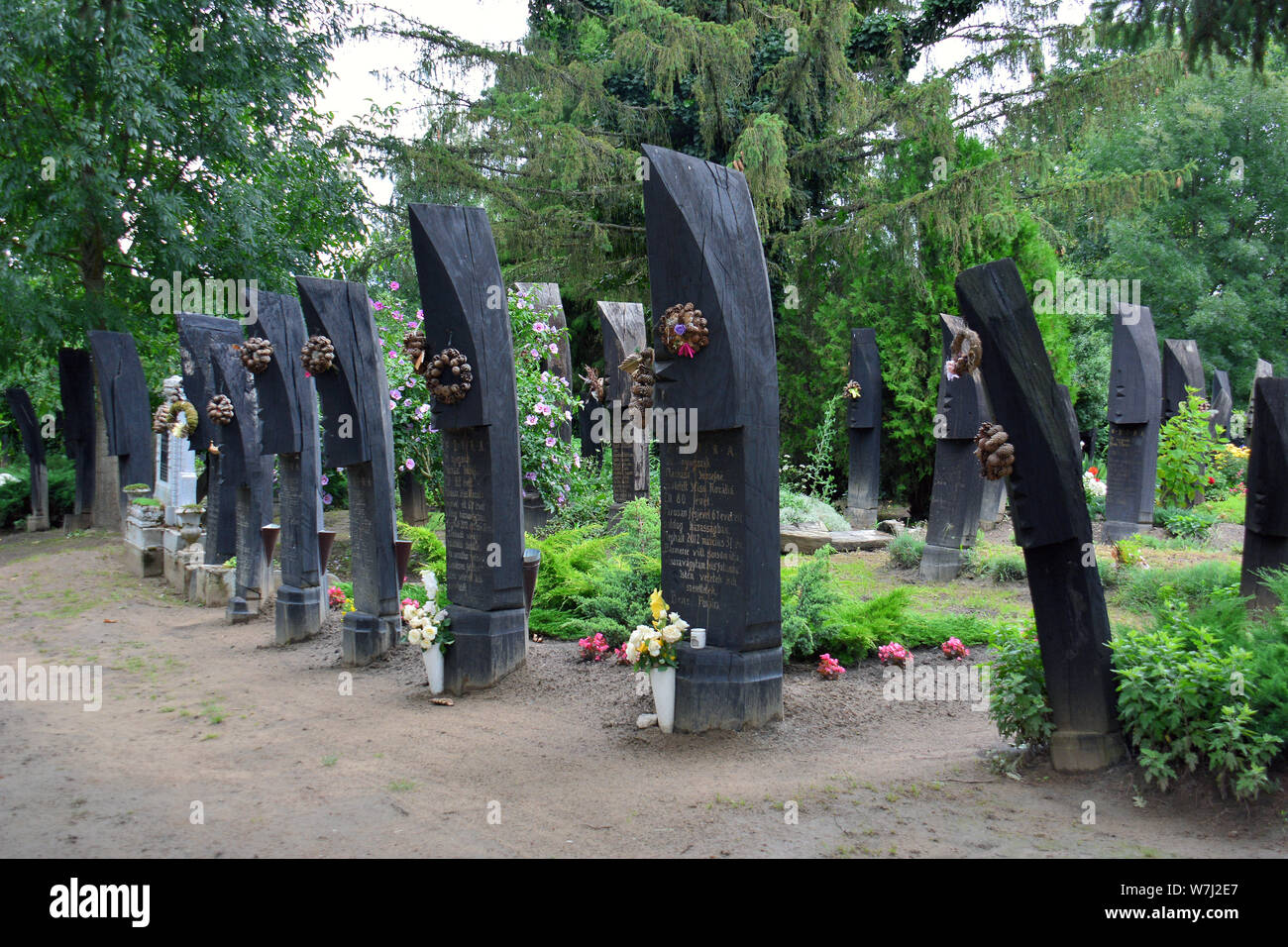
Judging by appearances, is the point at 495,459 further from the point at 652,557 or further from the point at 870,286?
the point at 870,286

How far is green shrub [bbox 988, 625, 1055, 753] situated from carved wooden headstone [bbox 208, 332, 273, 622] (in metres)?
7.51

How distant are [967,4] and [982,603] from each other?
1283cm

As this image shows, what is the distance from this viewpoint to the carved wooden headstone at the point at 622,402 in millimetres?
12656

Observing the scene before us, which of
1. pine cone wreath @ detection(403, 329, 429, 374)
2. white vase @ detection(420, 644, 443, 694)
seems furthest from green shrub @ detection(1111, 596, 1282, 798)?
pine cone wreath @ detection(403, 329, 429, 374)

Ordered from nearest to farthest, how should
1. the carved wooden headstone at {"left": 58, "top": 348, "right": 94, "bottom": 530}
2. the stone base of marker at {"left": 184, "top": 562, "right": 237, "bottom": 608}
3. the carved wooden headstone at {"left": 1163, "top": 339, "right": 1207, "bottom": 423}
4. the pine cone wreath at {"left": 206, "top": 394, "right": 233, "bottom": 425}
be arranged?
1. the pine cone wreath at {"left": 206, "top": 394, "right": 233, "bottom": 425}
2. the stone base of marker at {"left": 184, "top": 562, "right": 237, "bottom": 608}
3. the carved wooden headstone at {"left": 1163, "top": 339, "right": 1207, "bottom": 423}
4. the carved wooden headstone at {"left": 58, "top": 348, "right": 94, "bottom": 530}

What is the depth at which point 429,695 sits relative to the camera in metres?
6.63

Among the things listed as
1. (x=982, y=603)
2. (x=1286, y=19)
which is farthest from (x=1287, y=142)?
(x=1286, y=19)

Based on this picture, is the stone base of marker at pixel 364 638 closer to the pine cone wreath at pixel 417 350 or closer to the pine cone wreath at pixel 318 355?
the pine cone wreath at pixel 318 355

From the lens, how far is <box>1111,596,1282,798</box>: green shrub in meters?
3.75

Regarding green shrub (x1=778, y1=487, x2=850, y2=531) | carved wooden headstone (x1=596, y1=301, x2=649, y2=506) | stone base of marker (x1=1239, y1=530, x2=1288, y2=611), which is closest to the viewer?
stone base of marker (x1=1239, y1=530, x2=1288, y2=611)

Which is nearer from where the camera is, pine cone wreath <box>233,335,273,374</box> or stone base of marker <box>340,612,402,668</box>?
stone base of marker <box>340,612,402,668</box>

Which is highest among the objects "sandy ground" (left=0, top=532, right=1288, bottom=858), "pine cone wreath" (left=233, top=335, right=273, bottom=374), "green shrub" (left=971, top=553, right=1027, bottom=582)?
"pine cone wreath" (left=233, top=335, right=273, bottom=374)

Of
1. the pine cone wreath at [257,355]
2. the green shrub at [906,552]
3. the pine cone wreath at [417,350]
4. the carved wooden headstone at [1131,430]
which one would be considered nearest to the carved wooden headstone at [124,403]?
the pine cone wreath at [257,355]

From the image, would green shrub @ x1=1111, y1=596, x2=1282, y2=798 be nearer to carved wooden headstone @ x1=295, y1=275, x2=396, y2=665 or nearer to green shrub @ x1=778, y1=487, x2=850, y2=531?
carved wooden headstone @ x1=295, y1=275, x2=396, y2=665
